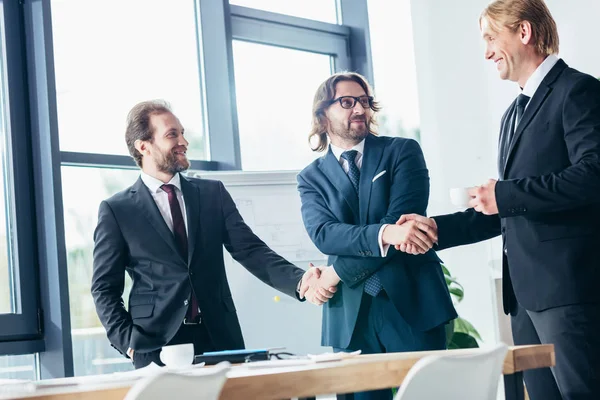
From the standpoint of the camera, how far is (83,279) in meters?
4.37

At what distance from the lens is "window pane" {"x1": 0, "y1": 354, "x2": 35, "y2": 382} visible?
13.2 ft

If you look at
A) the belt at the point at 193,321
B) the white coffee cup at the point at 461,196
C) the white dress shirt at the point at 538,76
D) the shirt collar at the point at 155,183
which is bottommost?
the belt at the point at 193,321

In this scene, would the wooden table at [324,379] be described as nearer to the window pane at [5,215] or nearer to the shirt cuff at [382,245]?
the shirt cuff at [382,245]

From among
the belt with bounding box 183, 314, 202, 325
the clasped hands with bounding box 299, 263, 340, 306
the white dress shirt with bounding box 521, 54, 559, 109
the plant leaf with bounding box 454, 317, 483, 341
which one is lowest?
the plant leaf with bounding box 454, 317, 483, 341

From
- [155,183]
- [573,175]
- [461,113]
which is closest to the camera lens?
[573,175]

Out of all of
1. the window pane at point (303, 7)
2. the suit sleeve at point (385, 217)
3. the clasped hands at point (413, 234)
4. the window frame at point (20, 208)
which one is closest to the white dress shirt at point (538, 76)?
the clasped hands at point (413, 234)

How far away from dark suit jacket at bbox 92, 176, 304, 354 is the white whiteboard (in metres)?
0.75

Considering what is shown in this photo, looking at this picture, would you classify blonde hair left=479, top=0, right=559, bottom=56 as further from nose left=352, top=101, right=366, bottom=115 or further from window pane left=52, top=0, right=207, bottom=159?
window pane left=52, top=0, right=207, bottom=159

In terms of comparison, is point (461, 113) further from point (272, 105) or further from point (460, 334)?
point (460, 334)

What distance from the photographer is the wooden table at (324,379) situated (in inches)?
67.6

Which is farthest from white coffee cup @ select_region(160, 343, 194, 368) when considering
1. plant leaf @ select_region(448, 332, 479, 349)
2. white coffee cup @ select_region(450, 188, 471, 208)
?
plant leaf @ select_region(448, 332, 479, 349)

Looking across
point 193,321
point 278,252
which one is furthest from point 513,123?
point 278,252

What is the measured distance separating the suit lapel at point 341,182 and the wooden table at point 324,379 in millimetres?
1203

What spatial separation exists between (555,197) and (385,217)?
2.63 ft
